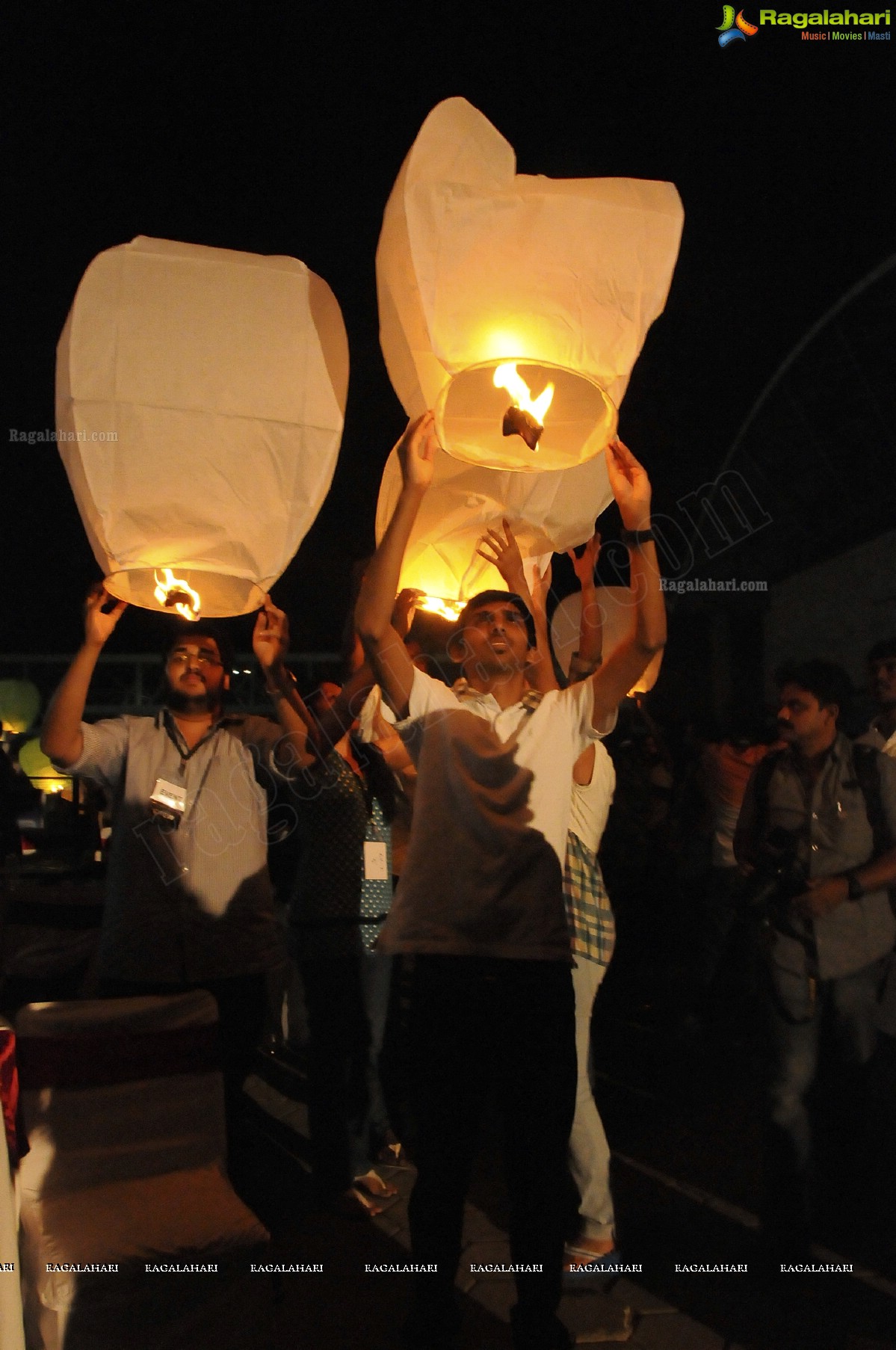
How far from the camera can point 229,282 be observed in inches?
88.4

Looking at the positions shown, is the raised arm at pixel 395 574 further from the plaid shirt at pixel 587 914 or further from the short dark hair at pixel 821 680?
the short dark hair at pixel 821 680

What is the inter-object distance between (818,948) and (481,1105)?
3.53 ft

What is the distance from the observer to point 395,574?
211 cm

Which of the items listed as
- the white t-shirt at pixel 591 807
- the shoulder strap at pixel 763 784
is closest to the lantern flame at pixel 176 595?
the white t-shirt at pixel 591 807

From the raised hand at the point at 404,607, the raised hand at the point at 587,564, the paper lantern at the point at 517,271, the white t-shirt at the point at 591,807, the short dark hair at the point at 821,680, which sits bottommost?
the white t-shirt at the point at 591,807

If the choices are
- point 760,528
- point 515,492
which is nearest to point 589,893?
point 515,492

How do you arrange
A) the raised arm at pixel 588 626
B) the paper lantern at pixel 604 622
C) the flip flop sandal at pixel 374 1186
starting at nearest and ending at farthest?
the raised arm at pixel 588 626 < the flip flop sandal at pixel 374 1186 < the paper lantern at pixel 604 622

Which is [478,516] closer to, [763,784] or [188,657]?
[188,657]

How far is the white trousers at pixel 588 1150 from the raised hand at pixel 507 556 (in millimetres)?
1061

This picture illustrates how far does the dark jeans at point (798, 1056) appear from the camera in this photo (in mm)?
2619

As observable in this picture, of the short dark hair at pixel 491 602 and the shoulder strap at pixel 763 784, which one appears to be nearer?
the short dark hair at pixel 491 602

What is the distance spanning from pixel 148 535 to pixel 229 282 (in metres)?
0.61

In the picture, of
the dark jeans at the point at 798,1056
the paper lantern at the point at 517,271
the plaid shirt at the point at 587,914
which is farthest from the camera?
the plaid shirt at the point at 587,914

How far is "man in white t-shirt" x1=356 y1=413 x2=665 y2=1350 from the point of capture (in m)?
2.06
